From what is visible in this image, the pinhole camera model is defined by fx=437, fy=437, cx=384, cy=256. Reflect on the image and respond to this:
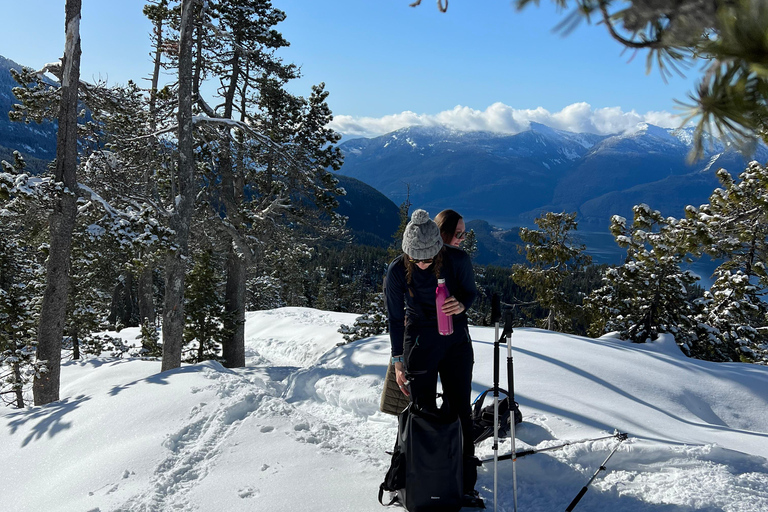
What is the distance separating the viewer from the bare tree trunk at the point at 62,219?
869cm

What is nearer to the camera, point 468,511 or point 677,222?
point 468,511

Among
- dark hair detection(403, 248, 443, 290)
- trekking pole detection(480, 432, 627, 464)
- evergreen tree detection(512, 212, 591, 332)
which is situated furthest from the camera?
evergreen tree detection(512, 212, 591, 332)

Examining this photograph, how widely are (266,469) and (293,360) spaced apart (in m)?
14.3

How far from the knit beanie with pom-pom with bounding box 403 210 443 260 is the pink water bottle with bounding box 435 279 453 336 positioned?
0.25m

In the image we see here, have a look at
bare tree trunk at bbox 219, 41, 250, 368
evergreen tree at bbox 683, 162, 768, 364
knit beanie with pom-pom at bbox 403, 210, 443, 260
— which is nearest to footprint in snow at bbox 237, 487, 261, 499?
knit beanie with pom-pom at bbox 403, 210, 443, 260

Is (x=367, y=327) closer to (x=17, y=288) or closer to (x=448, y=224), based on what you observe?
(x=17, y=288)

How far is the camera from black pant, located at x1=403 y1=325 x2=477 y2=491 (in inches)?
133

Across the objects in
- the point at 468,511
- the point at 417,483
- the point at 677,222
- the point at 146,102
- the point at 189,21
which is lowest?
the point at 468,511

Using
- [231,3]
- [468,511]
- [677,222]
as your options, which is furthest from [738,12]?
[231,3]

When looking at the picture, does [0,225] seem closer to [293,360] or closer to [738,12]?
[293,360]

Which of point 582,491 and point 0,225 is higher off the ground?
point 0,225

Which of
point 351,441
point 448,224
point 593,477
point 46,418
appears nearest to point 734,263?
point 593,477

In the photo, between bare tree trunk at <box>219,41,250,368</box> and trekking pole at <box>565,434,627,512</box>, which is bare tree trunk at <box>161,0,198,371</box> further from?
trekking pole at <box>565,434,627,512</box>

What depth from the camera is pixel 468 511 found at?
3.39 metres
